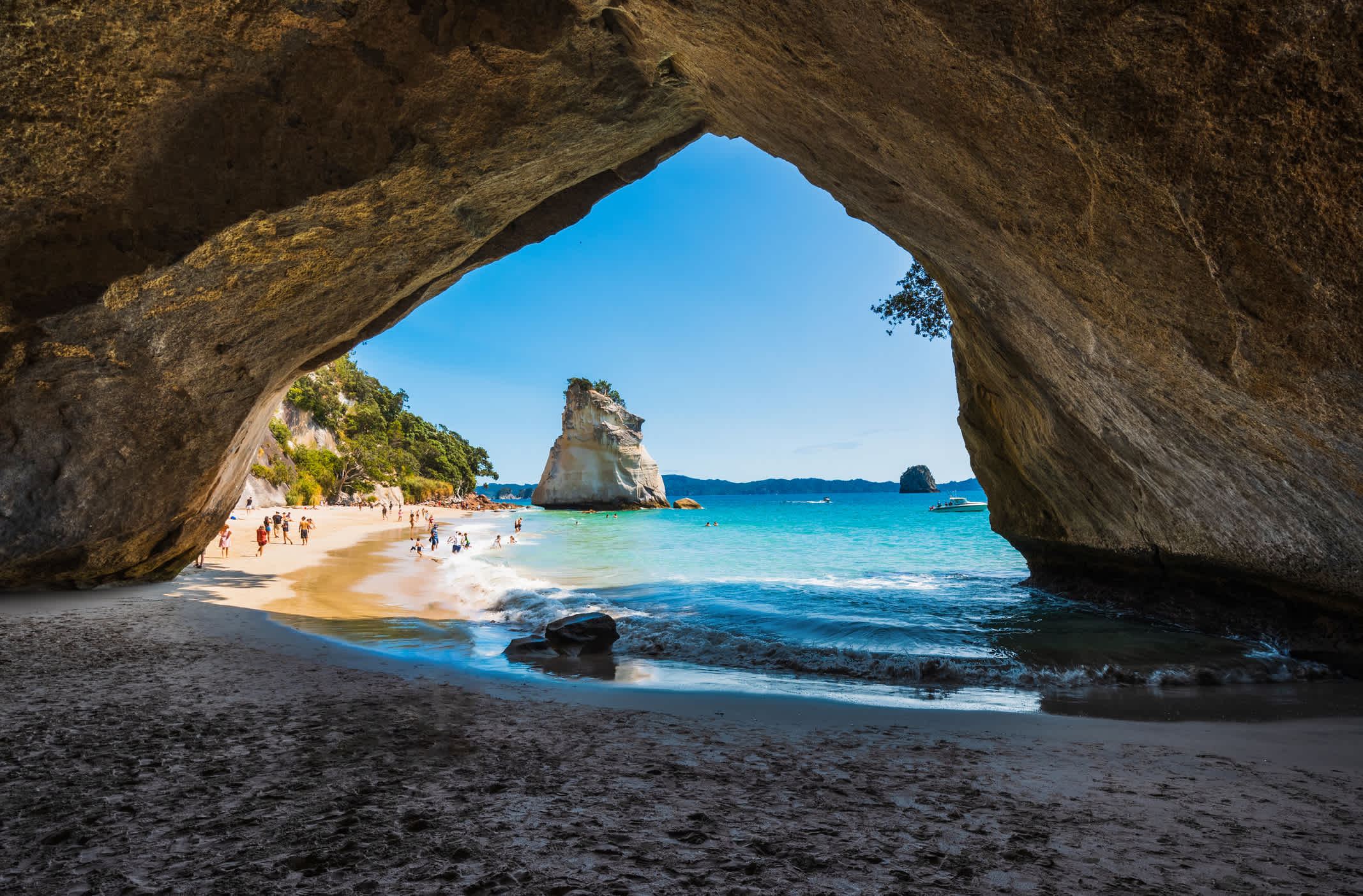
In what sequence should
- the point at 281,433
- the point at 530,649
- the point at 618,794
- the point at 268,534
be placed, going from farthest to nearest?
the point at 281,433 < the point at 268,534 < the point at 530,649 < the point at 618,794

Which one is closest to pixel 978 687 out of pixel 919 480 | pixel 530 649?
pixel 530 649

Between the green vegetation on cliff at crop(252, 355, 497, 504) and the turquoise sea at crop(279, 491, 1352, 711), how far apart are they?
31499 millimetres

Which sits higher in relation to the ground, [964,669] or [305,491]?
[305,491]

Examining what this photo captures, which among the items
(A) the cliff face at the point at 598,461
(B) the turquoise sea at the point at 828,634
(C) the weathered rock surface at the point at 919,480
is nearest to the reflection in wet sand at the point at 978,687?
(B) the turquoise sea at the point at 828,634

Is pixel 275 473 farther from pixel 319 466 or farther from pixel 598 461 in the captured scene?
pixel 598 461

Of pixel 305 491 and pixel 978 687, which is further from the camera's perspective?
pixel 305 491

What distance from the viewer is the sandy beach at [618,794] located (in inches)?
78.5

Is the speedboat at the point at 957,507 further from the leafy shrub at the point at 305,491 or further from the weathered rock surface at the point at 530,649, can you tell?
the weathered rock surface at the point at 530,649

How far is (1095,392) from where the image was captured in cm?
671

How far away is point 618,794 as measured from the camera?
2.74m

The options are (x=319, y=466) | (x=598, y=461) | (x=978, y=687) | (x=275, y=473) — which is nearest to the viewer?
(x=978, y=687)

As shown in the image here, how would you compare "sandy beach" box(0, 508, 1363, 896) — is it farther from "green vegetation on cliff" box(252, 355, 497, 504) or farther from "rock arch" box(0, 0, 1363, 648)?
"green vegetation on cliff" box(252, 355, 497, 504)

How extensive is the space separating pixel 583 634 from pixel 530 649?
0.68 m

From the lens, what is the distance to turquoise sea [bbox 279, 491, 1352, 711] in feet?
21.2
